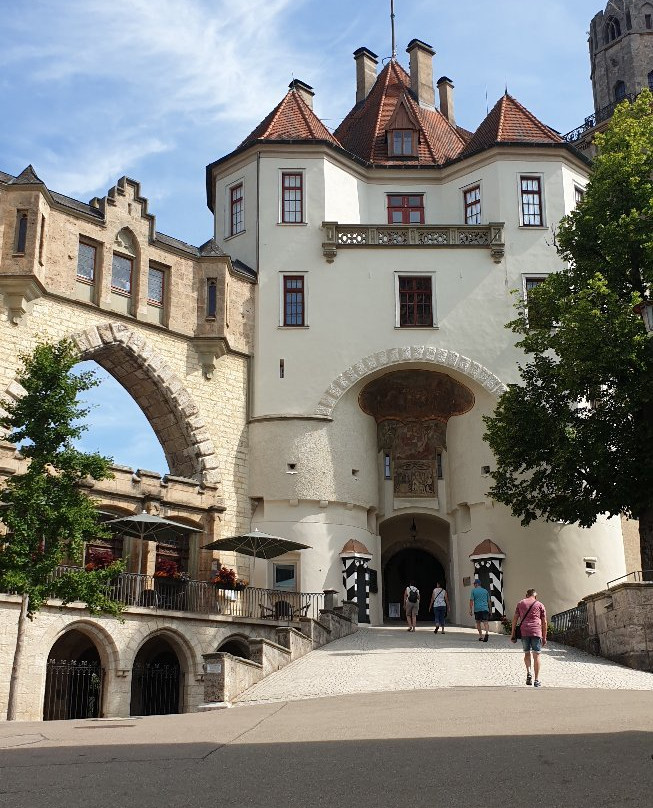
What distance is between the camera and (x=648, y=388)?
25.4m

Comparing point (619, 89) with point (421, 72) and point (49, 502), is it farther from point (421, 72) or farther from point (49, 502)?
point (49, 502)

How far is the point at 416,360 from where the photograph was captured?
113ft

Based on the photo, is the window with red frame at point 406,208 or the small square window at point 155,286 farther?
the window with red frame at point 406,208

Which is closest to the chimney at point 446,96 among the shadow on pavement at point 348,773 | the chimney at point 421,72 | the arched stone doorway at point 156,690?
the chimney at point 421,72

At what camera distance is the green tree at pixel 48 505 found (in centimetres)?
2058

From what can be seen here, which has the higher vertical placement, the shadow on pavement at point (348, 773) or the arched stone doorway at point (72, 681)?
the arched stone doorway at point (72, 681)

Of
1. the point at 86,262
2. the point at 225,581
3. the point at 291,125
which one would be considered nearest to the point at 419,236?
the point at 291,125

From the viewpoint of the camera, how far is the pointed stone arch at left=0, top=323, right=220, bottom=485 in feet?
103

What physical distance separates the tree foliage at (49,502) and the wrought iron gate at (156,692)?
5.90m

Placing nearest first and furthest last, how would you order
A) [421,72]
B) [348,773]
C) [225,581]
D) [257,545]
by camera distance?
[348,773]
[225,581]
[257,545]
[421,72]

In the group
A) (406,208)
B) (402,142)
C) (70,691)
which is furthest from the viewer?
(402,142)

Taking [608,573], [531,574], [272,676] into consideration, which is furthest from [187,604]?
[608,573]

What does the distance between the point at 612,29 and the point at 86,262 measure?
52.2 m

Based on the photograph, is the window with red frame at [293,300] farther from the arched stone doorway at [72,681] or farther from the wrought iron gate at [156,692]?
the wrought iron gate at [156,692]
